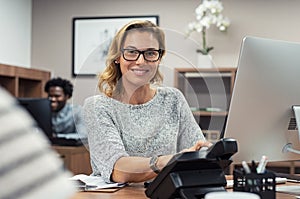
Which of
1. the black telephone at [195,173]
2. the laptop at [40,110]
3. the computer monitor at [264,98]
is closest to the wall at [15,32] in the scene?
the laptop at [40,110]

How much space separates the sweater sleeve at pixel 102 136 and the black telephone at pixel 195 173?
1.40 feet

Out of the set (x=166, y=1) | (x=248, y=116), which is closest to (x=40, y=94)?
(x=166, y=1)

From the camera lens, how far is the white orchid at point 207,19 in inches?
175

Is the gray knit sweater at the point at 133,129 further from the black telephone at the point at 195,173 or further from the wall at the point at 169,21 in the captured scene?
the wall at the point at 169,21

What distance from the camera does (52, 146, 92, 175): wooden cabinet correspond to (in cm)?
386

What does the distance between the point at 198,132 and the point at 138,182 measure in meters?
0.30

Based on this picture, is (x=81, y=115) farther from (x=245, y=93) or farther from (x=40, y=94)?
(x=40, y=94)

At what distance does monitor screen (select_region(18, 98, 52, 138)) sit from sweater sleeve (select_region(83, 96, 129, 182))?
1.45 metres

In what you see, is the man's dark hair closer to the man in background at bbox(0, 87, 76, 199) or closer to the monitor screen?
the monitor screen

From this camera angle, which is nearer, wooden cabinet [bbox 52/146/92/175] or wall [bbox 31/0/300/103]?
wooden cabinet [bbox 52/146/92/175]

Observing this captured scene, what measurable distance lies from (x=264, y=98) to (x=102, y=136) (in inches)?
22.1

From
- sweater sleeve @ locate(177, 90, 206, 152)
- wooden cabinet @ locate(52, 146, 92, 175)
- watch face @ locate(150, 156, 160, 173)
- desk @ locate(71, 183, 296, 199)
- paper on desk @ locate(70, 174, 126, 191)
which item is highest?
sweater sleeve @ locate(177, 90, 206, 152)

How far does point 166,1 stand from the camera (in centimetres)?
493

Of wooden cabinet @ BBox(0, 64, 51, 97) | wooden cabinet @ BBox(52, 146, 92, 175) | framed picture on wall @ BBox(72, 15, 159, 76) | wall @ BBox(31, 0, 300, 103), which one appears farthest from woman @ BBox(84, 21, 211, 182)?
framed picture on wall @ BBox(72, 15, 159, 76)
